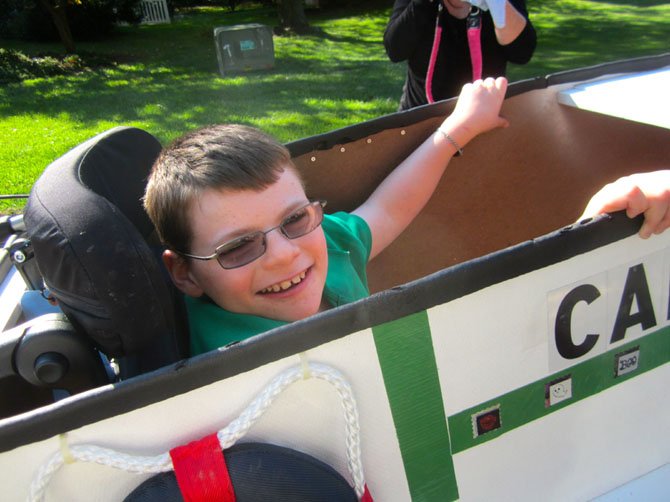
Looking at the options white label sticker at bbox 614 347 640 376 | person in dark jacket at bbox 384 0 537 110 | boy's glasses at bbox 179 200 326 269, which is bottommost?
white label sticker at bbox 614 347 640 376

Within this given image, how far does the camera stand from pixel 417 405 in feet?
3.43

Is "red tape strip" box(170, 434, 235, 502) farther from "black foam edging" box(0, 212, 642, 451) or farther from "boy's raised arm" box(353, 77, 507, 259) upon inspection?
"boy's raised arm" box(353, 77, 507, 259)

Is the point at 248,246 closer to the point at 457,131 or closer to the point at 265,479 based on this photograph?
the point at 265,479

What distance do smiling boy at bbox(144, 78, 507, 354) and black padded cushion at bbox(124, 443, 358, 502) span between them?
1.27 ft

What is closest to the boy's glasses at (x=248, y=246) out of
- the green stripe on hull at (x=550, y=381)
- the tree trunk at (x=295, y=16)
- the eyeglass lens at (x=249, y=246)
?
the eyeglass lens at (x=249, y=246)

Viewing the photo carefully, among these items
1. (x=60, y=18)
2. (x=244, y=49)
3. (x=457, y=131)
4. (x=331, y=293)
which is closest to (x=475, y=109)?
(x=457, y=131)

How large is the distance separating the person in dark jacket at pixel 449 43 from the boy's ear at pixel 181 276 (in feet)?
4.92

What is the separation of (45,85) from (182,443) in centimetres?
919

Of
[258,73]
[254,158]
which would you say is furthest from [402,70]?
[254,158]

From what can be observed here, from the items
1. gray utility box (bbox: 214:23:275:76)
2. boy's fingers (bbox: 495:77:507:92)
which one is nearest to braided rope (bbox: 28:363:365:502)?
boy's fingers (bbox: 495:77:507:92)

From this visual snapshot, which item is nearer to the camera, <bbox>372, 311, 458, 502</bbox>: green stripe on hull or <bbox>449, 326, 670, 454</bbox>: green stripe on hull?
<bbox>372, 311, 458, 502</bbox>: green stripe on hull

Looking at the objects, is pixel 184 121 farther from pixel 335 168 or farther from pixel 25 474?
pixel 25 474

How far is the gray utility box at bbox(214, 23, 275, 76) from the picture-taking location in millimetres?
9055

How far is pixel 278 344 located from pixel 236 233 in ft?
1.26
